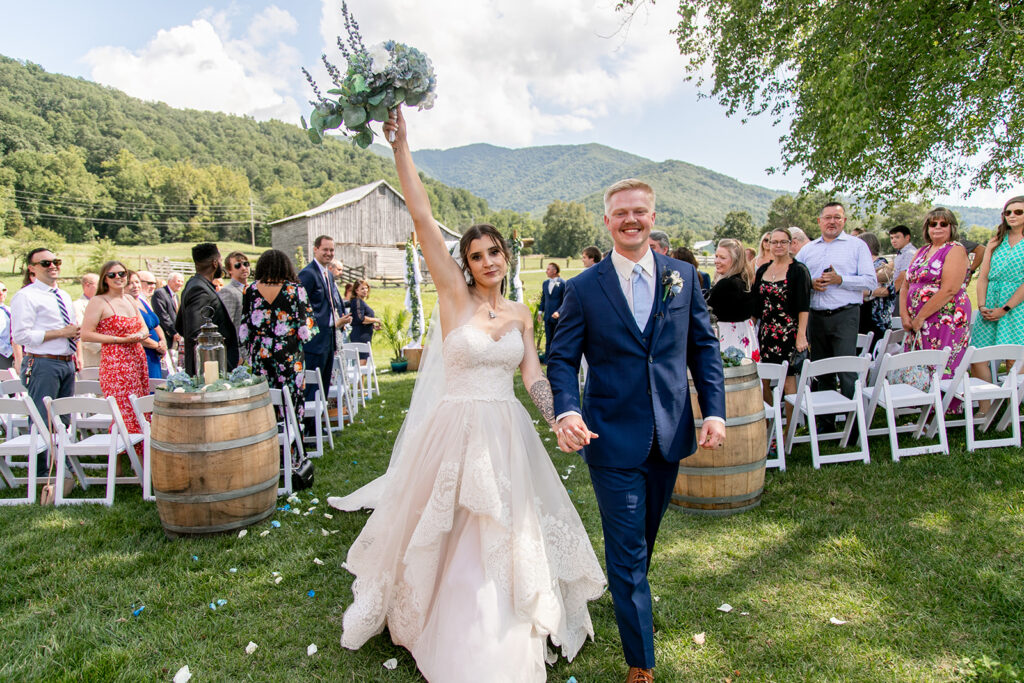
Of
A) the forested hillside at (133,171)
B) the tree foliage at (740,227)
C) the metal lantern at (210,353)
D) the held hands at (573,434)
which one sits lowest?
the held hands at (573,434)

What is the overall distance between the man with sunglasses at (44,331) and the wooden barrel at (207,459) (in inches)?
114

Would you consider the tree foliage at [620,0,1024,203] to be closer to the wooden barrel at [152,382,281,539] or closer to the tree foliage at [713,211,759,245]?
the wooden barrel at [152,382,281,539]

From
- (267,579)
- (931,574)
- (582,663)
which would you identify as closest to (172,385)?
(267,579)

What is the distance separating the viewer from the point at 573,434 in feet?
7.82

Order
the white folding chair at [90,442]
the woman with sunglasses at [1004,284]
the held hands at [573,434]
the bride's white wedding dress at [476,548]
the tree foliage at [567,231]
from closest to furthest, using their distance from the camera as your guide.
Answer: the held hands at [573,434]
the bride's white wedding dress at [476,548]
the white folding chair at [90,442]
the woman with sunglasses at [1004,284]
the tree foliage at [567,231]

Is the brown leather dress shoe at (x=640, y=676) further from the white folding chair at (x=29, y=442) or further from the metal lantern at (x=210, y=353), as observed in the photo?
the white folding chair at (x=29, y=442)

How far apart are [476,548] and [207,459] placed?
97.2 inches

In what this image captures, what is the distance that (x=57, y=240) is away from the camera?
38.4m

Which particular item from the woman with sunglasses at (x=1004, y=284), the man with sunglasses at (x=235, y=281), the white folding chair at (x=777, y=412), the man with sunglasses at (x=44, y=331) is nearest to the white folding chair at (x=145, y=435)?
the man with sunglasses at (x=44, y=331)

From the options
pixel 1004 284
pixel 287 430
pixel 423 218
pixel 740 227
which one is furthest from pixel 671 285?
pixel 740 227

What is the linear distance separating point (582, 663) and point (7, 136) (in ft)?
247

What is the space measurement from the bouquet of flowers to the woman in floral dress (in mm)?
3464

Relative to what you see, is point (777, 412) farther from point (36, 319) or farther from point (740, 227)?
point (740, 227)

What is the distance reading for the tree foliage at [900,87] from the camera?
8.71 metres
